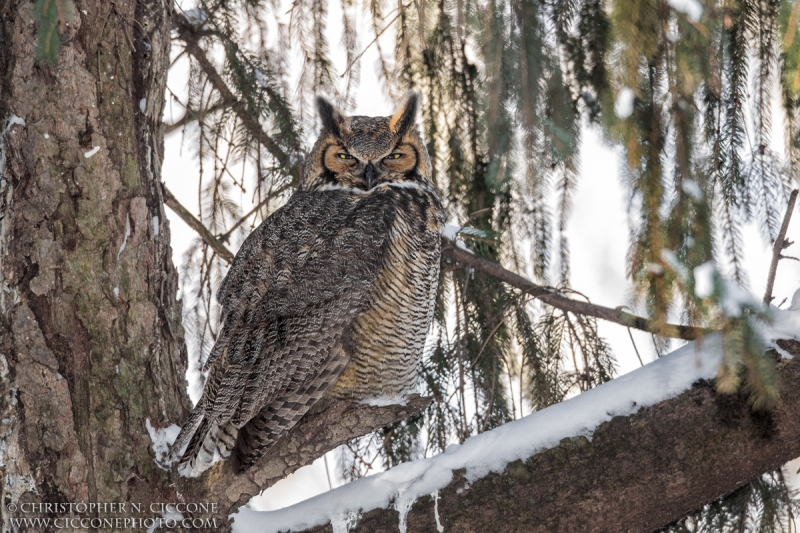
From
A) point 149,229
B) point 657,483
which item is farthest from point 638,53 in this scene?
point 149,229

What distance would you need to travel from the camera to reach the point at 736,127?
6.98ft

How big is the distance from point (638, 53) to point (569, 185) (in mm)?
1167

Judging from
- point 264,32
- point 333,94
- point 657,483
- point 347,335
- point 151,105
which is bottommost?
point 657,483

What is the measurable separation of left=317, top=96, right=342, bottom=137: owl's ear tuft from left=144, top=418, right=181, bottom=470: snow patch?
1.08 m

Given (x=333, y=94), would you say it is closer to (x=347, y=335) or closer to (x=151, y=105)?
(x=151, y=105)

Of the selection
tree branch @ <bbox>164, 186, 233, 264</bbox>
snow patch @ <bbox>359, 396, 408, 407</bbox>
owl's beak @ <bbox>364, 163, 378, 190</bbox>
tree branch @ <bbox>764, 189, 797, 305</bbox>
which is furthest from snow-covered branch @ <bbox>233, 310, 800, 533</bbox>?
tree branch @ <bbox>164, 186, 233, 264</bbox>

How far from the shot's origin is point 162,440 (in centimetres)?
189

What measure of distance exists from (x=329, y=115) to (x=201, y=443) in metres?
1.15

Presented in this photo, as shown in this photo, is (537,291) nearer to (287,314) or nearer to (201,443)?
(287,314)

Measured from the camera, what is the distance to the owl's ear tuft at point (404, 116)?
242cm

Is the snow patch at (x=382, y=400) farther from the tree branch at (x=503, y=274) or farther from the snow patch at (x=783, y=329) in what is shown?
the snow patch at (x=783, y=329)

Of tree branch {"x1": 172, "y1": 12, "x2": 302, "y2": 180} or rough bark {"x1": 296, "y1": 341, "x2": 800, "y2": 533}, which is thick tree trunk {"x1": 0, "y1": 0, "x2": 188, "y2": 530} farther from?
rough bark {"x1": 296, "y1": 341, "x2": 800, "y2": 533}

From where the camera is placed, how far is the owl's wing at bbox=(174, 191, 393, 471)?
1931mm

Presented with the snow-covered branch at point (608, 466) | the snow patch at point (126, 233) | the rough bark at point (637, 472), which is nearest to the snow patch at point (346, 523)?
the snow-covered branch at point (608, 466)
